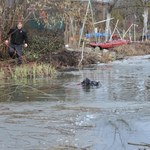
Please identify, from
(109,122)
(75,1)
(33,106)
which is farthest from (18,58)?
(109,122)

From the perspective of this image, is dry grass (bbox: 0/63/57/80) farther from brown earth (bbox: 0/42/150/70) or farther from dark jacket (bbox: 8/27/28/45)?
dark jacket (bbox: 8/27/28/45)

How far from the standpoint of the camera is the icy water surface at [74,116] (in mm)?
7867

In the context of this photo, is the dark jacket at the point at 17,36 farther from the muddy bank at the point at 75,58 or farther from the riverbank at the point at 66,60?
the muddy bank at the point at 75,58

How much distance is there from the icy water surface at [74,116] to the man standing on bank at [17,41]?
403cm

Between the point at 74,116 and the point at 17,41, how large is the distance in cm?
997

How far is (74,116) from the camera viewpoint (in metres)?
10.0

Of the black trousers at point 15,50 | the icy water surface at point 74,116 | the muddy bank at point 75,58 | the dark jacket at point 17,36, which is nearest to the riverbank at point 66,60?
the muddy bank at point 75,58

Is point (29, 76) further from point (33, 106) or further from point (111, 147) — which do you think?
point (111, 147)

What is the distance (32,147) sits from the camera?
7.57 m

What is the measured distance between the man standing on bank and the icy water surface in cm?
403

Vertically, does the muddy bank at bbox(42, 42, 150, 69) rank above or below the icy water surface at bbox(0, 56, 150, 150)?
above

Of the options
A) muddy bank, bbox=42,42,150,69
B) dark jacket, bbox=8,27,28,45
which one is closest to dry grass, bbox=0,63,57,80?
dark jacket, bbox=8,27,28,45

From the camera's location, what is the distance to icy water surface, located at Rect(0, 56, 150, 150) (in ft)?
25.8

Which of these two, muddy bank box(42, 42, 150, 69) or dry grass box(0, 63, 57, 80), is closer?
dry grass box(0, 63, 57, 80)
